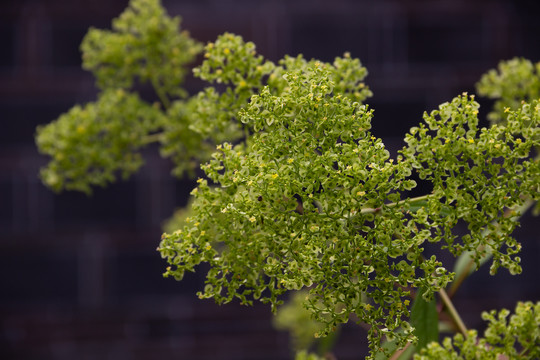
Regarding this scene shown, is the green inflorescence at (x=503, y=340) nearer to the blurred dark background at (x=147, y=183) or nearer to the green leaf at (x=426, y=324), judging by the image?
the green leaf at (x=426, y=324)

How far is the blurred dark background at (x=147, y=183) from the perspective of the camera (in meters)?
1.65

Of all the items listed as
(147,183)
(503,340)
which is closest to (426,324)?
(503,340)

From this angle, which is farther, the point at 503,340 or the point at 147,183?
the point at 147,183

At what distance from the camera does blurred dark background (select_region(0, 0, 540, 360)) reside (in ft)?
5.41

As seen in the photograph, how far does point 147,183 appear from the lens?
5.49 ft

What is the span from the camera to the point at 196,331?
5.52ft

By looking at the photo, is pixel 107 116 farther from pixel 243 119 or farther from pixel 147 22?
pixel 243 119

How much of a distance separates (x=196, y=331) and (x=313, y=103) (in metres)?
1.37

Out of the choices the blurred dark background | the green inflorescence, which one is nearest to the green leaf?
the green inflorescence

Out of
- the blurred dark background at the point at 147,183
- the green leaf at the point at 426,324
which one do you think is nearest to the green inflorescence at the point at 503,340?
the green leaf at the point at 426,324

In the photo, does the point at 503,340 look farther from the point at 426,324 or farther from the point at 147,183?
the point at 147,183

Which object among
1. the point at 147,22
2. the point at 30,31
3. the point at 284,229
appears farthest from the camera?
the point at 30,31

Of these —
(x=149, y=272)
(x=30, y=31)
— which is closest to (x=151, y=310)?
(x=149, y=272)

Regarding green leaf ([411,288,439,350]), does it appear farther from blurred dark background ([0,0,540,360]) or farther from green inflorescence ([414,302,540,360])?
blurred dark background ([0,0,540,360])
